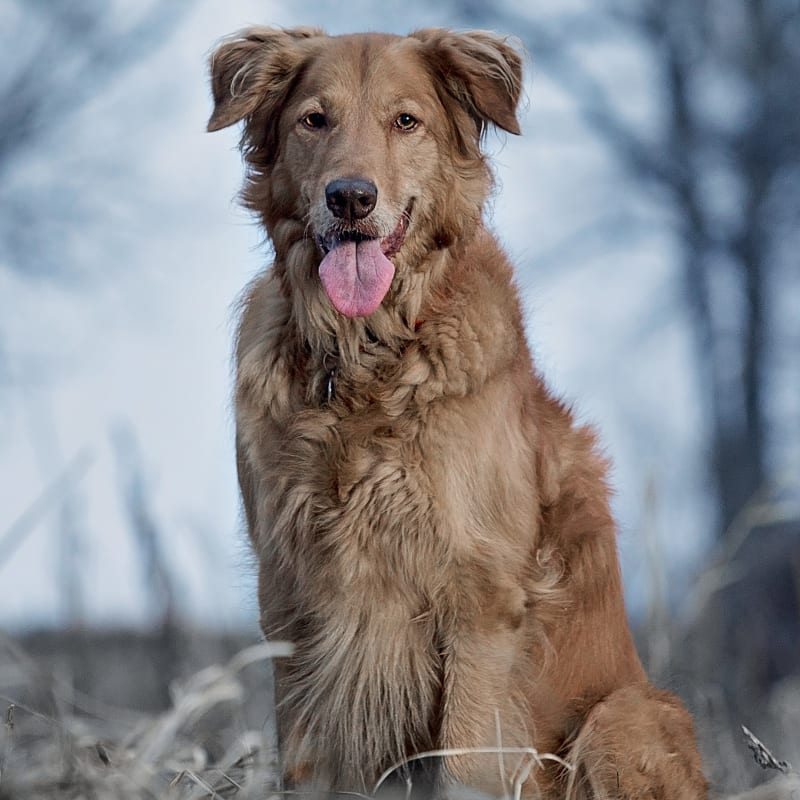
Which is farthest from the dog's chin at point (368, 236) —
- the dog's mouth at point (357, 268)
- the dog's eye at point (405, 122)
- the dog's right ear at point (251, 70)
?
the dog's right ear at point (251, 70)

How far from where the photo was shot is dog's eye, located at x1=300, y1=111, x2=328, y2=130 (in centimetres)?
408

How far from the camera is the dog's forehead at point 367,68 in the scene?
408cm

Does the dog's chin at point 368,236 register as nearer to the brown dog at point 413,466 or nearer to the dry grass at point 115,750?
the brown dog at point 413,466

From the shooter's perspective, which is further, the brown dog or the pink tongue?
the pink tongue

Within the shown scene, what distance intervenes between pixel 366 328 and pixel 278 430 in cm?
46

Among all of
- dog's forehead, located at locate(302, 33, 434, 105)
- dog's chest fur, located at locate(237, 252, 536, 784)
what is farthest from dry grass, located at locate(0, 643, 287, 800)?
dog's forehead, located at locate(302, 33, 434, 105)

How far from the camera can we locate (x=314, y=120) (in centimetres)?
410

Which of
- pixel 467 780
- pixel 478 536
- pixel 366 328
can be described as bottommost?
pixel 467 780

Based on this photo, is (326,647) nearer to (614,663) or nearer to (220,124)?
(614,663)

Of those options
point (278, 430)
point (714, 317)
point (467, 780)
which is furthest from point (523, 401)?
point (714, 317)

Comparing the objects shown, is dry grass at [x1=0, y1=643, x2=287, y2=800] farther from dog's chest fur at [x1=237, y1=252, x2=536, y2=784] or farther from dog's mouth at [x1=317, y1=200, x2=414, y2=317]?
dog's mouth at [x1=317, y1=200, x2=414, y2=317]

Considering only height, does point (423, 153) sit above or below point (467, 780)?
above

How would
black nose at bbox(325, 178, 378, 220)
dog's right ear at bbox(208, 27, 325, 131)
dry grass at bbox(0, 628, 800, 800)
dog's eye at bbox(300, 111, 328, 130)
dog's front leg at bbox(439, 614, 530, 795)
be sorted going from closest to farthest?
dry grass at bbox(0, 628, 800, 800) < dog's front leg at bbox(439, 614, 530, 795) < black nose at bbox(325, 178, 378, 220) < dog's eye at bbox(300, 111, 328, 130) < dog's right ear at bbox(208, 27, 325, 131)

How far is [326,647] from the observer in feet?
12.8
